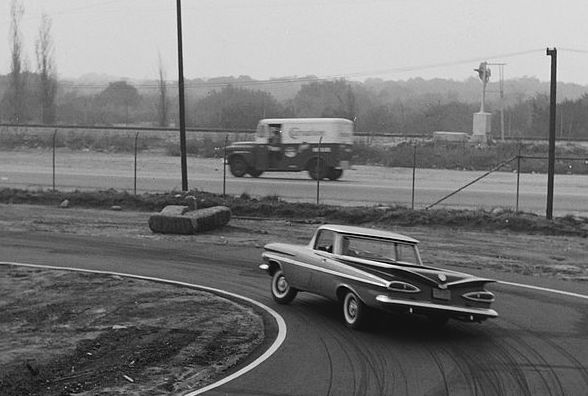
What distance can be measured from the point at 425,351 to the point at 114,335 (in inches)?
163

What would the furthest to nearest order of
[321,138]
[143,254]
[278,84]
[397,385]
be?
[278,84], [321,138], [143,254], [397,385]

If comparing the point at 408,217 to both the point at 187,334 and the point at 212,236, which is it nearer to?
the point at 212,236

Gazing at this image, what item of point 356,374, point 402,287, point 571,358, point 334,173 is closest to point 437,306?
point 402,287

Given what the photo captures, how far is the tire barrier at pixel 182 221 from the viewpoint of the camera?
2408cm

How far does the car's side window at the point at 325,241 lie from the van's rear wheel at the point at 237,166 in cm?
3195

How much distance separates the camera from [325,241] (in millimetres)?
13414

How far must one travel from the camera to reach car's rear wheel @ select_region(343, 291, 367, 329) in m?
12.0

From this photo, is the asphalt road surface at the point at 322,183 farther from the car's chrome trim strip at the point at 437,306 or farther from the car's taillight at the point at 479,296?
the car's chrome trim strip at the point at 437,306

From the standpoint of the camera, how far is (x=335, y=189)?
1540 inches

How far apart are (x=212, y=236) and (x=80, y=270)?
646cm

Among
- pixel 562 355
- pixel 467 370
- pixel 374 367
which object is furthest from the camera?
pixel 562 355

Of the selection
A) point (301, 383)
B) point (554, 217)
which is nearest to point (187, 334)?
point (301, 383)

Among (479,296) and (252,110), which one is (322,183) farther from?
(252,110)

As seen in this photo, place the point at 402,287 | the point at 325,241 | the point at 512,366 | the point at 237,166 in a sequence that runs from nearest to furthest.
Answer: the point at 512,366
the point at 402,287
the point at 325,241
the point at 237,166
